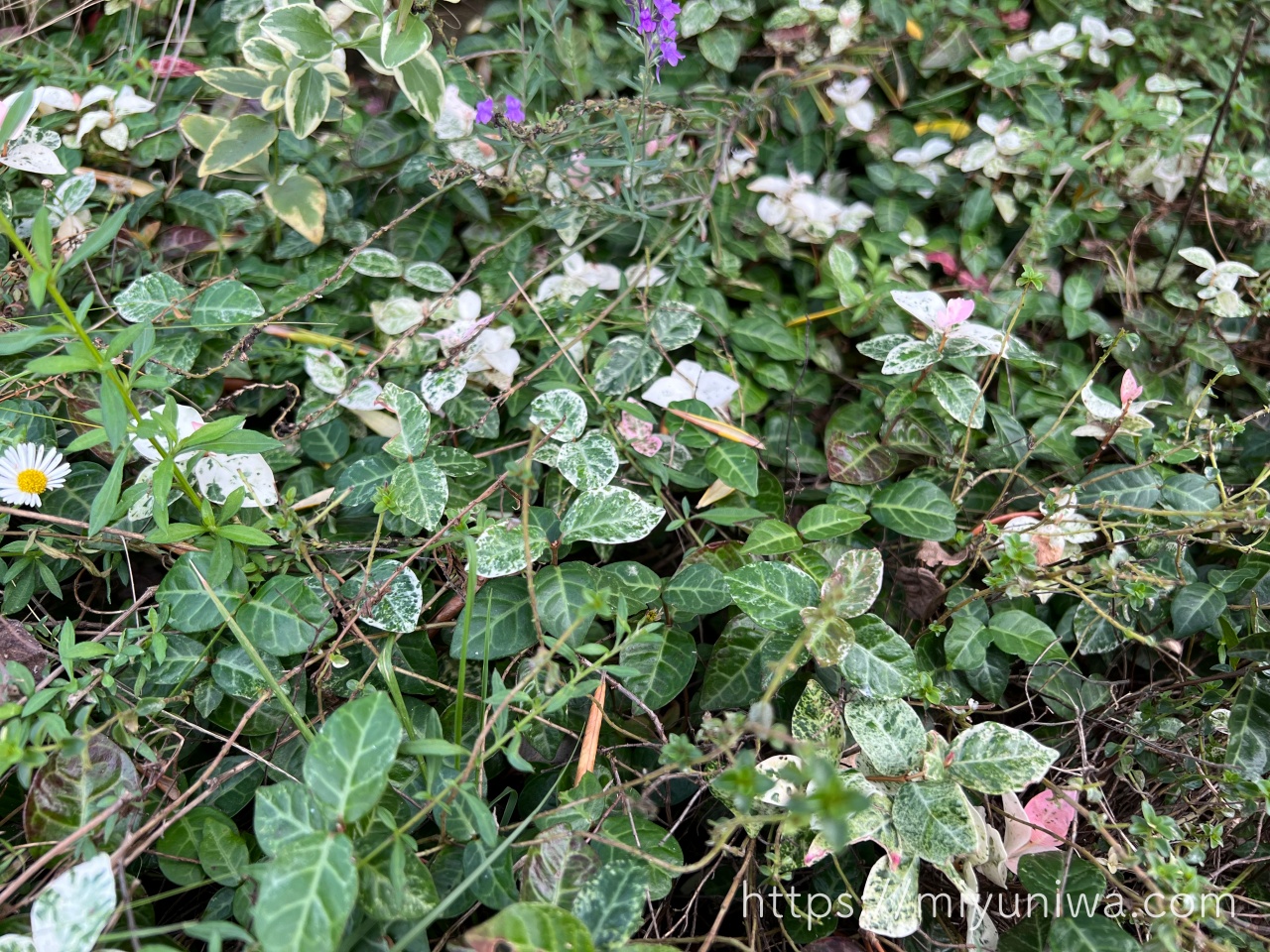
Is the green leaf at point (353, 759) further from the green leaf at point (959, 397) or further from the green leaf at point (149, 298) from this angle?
the green leaf at point (959, 397)

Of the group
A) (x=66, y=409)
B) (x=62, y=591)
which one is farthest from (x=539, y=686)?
(x=66, y=409)

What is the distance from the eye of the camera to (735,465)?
129 centimetres

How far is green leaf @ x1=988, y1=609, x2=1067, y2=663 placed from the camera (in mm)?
1175

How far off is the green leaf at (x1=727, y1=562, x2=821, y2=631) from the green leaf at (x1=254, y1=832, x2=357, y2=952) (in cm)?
53

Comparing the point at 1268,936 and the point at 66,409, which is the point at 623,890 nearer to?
the point at 1268,936

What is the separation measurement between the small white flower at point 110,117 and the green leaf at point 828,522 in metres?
1.37

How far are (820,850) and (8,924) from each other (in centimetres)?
88

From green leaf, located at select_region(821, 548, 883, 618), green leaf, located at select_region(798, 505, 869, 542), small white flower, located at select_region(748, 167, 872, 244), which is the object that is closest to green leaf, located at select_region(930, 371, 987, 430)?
green leaf, located at select_region(798, 505, 869, 542)

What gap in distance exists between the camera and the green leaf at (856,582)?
106cm

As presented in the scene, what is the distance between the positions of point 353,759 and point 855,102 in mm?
1559

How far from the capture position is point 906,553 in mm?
1327

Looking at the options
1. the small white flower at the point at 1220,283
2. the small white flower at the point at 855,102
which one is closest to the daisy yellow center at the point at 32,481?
the small white flower at the point at 855,102

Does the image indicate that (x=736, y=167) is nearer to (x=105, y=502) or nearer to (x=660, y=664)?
(x=660, y=664)

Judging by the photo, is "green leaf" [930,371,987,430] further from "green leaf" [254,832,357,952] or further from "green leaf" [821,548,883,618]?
"green leaf" [254,832,357,952]
